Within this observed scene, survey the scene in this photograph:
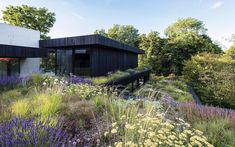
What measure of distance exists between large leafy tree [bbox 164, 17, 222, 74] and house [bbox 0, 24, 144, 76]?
42.3 feet

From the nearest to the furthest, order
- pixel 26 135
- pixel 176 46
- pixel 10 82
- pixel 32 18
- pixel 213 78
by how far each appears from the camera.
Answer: pixel 26 135
pixel 10 82
pixel 213 78
pixel 32 18
pixel 176 46

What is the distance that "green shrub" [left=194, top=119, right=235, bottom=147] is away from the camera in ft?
9.25

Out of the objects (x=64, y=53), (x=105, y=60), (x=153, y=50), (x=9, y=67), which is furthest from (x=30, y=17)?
(x=153, y=50)

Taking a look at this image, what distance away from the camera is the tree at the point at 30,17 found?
68.8 feet

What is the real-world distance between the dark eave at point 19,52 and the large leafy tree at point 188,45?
61.4 feet

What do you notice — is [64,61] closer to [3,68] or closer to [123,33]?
[3,68]

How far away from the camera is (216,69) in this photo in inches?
663

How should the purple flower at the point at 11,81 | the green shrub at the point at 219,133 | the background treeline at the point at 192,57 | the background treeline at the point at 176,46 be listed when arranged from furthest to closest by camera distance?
the background treeline at the point at 176,46
the background treeline at the point at 192,57
the purple flower at the point at 11,81
the green shrub at the point at 219,133

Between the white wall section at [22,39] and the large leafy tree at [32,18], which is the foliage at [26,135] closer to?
the white wall section at [22,39]

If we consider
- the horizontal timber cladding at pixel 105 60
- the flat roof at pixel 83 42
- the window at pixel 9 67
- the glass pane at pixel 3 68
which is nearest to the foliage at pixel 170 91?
the horizontal timber cladding at pixel 105 60

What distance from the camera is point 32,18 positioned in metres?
21.8

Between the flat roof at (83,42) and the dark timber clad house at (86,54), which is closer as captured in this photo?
the flat roof at (83,42)

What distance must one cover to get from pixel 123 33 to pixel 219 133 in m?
34.4

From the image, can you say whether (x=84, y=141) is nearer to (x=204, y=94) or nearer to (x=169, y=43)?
(x=204, y=94)
